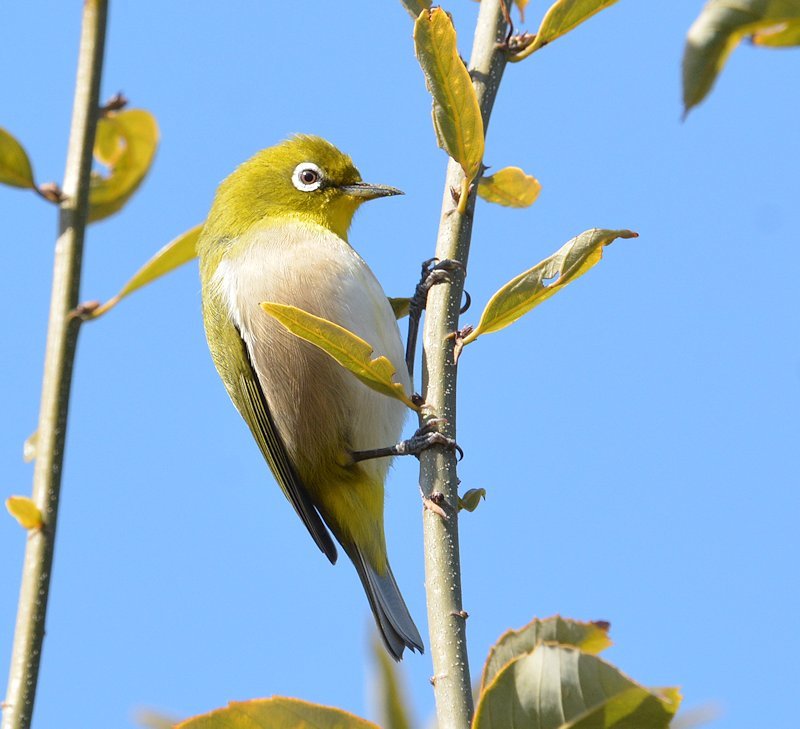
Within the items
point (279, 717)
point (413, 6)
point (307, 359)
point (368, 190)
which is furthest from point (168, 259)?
point (368, 190)

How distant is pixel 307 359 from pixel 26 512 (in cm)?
277

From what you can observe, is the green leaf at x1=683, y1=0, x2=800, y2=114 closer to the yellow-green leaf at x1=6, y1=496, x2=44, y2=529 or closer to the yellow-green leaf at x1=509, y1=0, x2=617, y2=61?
the yellow-green leaf at x1=509, y1=0, x2=617, y2=61

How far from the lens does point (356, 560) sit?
4.68 metres

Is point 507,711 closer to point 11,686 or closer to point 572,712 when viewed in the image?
point 572,712

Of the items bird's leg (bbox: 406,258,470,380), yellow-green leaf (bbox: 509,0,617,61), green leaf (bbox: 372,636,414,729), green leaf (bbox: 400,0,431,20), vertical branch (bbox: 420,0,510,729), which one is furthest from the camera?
bird's leg (bbox: 406,258,470,380)

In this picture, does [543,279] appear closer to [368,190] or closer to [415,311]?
[415,311]

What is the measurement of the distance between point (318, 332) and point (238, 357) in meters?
2.66

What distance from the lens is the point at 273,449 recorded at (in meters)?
4.77

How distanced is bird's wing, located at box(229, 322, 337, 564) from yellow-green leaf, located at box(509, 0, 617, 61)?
103 inches

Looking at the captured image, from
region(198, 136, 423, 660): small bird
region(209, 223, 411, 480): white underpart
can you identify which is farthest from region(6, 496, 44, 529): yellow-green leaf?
region(209, 223, 411, 480): white underpart

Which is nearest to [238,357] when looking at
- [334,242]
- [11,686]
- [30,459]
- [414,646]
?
[334,242]

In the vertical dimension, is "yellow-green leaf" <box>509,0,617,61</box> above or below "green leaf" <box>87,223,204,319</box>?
above

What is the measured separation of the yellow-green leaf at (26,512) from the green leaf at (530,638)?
880mm

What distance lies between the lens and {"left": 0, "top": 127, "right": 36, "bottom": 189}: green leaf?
2.44 metres
